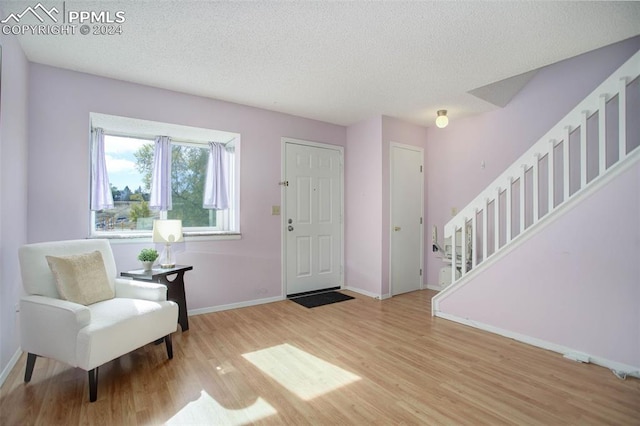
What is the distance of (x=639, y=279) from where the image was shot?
7.32 feet

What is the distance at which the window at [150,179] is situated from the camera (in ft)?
11.3

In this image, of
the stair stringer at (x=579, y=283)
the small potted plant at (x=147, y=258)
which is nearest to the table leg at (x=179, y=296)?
the small potted plant at (x=147, y=258)

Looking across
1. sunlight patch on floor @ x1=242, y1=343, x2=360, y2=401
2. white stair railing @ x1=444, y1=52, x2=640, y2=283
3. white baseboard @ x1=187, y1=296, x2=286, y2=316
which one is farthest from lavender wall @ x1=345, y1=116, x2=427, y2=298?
sunlight patch on floor @ x1=242, y1=343, x2=360, y2=401

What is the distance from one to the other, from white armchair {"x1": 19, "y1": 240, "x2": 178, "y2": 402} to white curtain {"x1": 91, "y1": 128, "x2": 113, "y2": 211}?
Result: 91 centimetres

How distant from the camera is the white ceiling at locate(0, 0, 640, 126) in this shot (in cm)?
208

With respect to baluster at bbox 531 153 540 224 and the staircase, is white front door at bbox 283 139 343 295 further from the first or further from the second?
baluster at bbox 531 153 540 224

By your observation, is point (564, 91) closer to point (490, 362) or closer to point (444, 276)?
point (444, 276)

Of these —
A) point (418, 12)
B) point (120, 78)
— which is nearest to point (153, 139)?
point (120, 78)

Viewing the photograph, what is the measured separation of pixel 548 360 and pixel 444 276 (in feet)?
5.75

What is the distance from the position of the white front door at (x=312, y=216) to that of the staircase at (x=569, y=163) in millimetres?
1693

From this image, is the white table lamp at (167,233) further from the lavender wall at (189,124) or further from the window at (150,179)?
the window at (150,179)

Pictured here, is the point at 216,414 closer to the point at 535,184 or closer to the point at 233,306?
the point at 233,306

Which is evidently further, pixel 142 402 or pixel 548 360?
pixel 548 360

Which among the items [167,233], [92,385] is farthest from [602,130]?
[92,385]
